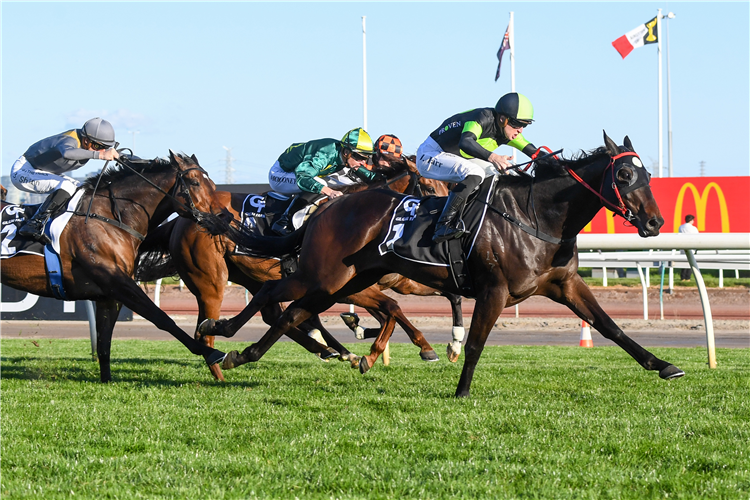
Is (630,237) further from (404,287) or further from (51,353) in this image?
(51,353)

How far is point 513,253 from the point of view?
561 centimetres

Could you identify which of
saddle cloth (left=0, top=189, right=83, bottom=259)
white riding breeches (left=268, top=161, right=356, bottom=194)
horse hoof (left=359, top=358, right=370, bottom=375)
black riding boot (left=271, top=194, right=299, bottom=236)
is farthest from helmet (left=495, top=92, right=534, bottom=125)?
saddle cloth (left=0, top=189, right=83, bottom=259)

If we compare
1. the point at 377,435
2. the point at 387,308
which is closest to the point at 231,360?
the point at 387,308

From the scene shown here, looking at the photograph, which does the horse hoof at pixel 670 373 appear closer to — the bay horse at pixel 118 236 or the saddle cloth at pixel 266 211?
the bay horse at pixel 118 236

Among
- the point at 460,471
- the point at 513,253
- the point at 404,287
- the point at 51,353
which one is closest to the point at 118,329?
the point at 51,353

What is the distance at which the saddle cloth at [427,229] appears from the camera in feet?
18.8

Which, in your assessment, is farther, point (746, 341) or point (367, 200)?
point (746, 341)

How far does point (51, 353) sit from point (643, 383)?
22.2ft

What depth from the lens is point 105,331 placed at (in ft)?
22.9

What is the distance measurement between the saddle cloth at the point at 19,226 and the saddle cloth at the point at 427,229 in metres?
2.61

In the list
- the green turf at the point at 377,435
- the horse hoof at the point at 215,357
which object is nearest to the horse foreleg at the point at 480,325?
the green turf at the point at 377,435

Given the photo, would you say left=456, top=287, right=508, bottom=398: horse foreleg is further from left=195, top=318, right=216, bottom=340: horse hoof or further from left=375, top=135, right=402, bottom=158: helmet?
left=375, top=135, right=402, bottom=158: helmet

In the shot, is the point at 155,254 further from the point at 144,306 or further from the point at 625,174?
the point at 625,174

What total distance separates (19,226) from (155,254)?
5.50ft
